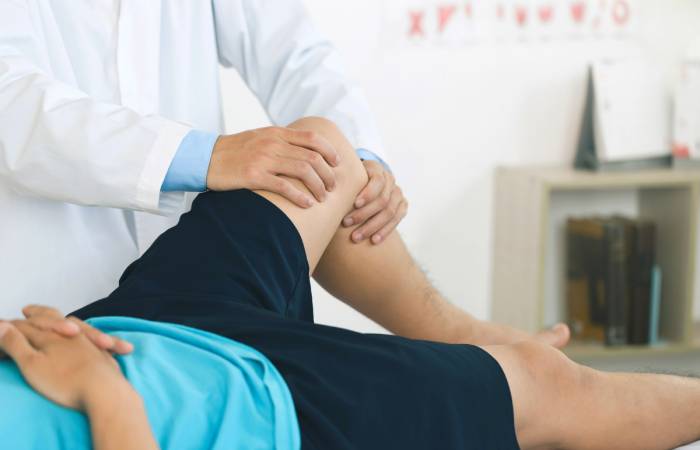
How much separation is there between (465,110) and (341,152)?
5.44 feet

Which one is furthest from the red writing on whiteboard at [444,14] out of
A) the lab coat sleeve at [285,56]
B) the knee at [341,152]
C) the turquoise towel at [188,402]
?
the turquoise towel at [188,402]

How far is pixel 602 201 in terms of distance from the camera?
3307mm

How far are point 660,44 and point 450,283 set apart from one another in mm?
1052

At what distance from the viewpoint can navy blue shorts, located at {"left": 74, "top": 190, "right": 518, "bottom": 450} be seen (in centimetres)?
108

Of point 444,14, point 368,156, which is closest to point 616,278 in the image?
point 444,14

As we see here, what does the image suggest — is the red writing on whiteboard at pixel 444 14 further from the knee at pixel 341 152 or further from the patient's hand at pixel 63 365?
the patient's hand at pixel 63 365

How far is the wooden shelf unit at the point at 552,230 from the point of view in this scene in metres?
2.96

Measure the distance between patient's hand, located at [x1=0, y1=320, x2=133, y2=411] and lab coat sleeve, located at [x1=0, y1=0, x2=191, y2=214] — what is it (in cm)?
46

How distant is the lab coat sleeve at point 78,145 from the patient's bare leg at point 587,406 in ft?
1.94

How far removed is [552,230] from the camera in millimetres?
3270

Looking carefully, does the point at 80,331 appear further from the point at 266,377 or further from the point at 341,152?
the point at 341,152

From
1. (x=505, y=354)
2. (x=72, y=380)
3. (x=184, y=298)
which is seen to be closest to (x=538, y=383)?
(x=505, y=354)

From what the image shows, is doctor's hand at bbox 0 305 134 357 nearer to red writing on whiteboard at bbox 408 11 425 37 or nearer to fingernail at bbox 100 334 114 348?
fingernail at bbox 100 334 114 348

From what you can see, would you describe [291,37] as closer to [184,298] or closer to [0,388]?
[184,298]
